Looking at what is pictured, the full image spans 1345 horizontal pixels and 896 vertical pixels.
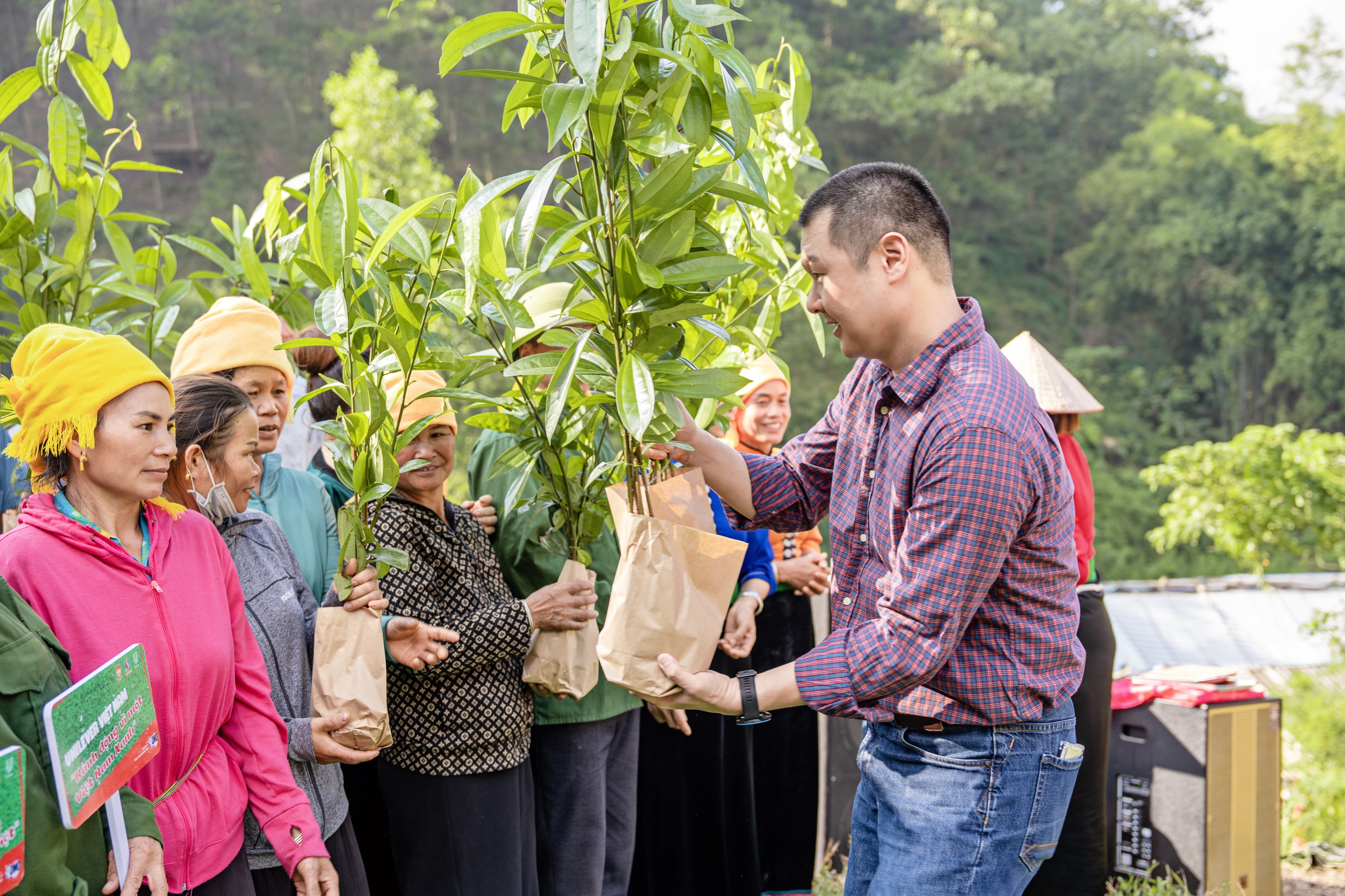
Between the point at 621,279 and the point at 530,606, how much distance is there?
770 mm

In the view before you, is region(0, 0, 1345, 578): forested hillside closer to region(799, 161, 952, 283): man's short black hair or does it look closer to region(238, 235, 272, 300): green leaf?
region(238, 235, 272, 300): green leaf

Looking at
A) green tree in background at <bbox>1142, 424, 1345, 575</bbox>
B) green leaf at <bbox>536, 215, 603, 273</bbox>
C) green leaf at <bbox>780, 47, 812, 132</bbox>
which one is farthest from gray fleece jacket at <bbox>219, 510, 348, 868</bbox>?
green tree in background at <bbox>1142, 424, 1345, 575</bbox>

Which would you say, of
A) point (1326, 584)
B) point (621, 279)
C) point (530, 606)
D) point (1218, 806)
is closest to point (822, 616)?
point (1218, 806)

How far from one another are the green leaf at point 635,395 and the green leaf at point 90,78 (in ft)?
4.07

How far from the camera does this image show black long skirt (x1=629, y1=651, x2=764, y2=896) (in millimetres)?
2762

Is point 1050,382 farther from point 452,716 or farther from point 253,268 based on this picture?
point 253,268

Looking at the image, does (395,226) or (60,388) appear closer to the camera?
(60,388)

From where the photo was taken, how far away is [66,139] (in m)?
2.05

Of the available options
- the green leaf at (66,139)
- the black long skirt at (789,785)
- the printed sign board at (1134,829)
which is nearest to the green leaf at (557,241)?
the green leaf at (66,139)

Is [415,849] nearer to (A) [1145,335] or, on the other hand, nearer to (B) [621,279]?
(B) [621,279]

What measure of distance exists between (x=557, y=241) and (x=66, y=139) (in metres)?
1.25

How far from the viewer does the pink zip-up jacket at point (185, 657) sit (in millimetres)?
1400

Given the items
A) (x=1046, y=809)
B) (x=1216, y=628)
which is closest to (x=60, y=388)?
(x=1046, y=809)

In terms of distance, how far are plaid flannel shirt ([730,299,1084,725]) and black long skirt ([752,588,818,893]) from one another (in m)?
1.42
